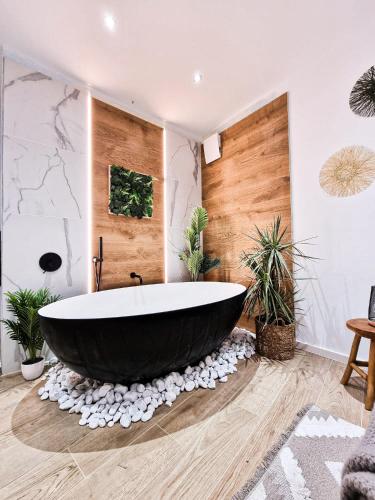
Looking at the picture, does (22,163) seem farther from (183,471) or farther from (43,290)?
(183,471)

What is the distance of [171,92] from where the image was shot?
239 centimetres

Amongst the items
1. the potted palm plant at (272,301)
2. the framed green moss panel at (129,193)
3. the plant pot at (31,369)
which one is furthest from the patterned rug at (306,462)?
the framed green moss panel at (129,193)

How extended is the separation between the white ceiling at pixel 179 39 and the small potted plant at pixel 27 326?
83.4 inches

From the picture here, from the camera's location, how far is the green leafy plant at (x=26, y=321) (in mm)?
1673

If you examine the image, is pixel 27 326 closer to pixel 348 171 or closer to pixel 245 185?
pixel 245 185

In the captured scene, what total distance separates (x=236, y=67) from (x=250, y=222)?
156cm

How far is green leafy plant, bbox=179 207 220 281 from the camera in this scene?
287 cm

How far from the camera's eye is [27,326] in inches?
66.4

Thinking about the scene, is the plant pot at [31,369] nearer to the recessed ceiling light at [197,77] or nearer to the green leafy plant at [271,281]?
the green leafy plant at [271,281]

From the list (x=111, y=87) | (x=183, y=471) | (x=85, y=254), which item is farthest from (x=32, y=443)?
(x=111, y=87)

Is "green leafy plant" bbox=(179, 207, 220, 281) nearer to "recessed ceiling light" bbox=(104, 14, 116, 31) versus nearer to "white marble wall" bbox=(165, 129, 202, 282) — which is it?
"white marble wall" bbox=(165, 129, 202, 282)

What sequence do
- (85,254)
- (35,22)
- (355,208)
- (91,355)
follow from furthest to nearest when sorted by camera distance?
(85,254) → (355,208) → (35,22) → (91,355)

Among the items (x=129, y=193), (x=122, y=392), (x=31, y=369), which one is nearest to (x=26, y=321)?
(x=31, y=369)

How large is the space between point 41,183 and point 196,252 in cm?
183
